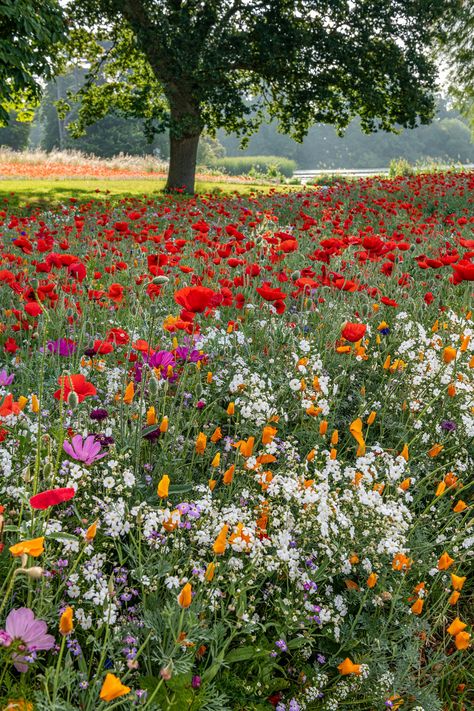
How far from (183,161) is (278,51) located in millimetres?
4478

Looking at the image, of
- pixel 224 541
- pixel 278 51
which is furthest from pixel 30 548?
pixel 278 51

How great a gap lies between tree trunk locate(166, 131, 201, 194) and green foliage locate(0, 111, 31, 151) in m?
44.9

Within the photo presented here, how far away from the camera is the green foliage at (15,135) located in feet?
186

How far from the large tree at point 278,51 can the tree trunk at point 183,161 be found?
164mm

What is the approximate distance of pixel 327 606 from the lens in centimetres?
207

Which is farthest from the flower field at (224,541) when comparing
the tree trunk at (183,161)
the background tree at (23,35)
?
the tree trunk at (183,161)

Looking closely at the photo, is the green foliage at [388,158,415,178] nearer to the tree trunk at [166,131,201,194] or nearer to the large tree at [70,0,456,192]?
the large tree at [70,0,456,192]

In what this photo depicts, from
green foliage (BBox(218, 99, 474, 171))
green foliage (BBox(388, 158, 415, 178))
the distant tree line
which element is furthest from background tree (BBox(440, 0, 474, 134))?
green foliage (BBox(218, 99, 474, 171))

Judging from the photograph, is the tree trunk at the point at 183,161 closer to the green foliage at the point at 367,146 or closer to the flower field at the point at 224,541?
the flower field at the point at 224,541

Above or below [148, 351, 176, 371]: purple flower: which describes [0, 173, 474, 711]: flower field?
below

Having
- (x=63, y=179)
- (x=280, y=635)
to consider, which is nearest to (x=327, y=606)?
(x=280, y=635)

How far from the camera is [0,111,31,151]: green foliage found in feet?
186

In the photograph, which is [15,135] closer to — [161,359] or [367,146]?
[161,359]

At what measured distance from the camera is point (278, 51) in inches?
591
